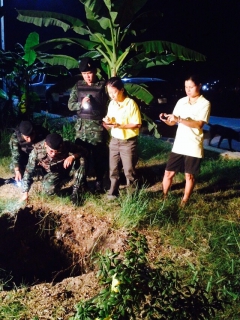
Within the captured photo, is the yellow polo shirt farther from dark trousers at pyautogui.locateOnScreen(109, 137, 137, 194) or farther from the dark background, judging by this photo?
the dark background

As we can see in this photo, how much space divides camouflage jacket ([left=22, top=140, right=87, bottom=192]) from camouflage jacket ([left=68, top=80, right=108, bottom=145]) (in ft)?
1.08

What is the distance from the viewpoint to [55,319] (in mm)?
2744

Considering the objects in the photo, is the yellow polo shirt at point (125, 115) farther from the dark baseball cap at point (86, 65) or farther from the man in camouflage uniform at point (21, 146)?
the man in camouflage uniform at point (21, 146)

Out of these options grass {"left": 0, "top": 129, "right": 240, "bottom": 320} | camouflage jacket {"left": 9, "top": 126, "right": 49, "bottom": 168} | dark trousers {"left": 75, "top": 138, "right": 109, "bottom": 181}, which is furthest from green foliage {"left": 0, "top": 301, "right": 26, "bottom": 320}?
camouflage jacket {"left": 9, "top": 126, "right": 49, "bottom": 168}

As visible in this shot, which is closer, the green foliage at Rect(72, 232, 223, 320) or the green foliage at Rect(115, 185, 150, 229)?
the green foliage at Rect(72, 232, 223, 320)

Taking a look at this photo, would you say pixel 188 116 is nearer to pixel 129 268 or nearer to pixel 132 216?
pixel 132 216

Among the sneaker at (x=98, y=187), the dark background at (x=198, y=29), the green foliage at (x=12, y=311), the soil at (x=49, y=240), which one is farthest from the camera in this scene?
the dark background at (x=198, y=29)

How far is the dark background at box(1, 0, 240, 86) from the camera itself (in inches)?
814

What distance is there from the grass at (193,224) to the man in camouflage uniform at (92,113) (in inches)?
26.6

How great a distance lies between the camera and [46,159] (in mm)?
4613

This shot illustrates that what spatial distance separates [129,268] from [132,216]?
6.46ft

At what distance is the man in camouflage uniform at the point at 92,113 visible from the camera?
A: 4734 millimetres

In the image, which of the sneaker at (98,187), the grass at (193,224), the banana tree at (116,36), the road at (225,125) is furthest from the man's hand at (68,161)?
the road at (225,125)

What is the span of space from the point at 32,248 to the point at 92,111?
6.19 ft
